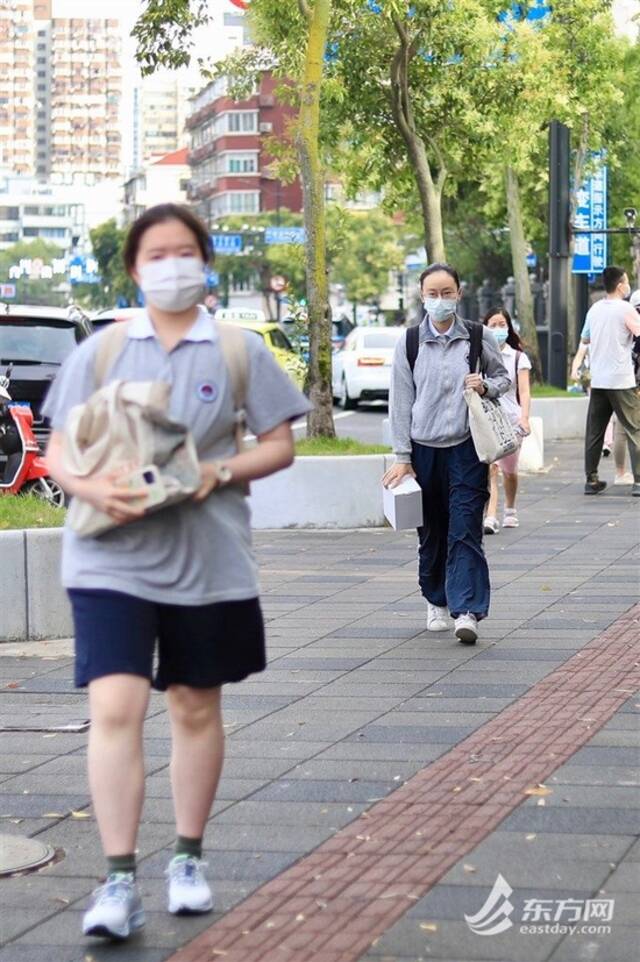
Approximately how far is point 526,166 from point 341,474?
19.5 metres

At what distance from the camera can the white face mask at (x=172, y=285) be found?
16.0ft

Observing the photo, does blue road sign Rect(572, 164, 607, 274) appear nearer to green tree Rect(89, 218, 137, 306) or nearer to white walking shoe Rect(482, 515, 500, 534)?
white walking shoe Rect(482, 515, 500, 534)

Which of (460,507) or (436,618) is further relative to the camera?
(436,618)

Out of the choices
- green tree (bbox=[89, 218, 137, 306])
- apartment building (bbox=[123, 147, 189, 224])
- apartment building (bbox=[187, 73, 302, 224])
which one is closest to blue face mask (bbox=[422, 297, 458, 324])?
green tree (bbox=[89, 218, 137, 306])

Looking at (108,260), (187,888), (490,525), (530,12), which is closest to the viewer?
(187,888)

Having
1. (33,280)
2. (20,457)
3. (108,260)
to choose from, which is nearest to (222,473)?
(20,457)

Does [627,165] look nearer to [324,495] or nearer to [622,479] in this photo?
[622,479]

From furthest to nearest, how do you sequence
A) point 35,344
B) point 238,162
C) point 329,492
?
point 238,162 < point 35,344 < point 329,492

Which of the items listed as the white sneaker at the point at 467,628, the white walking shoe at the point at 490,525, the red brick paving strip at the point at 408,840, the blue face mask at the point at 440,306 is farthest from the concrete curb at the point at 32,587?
the white walking shoe at the point at 490,525

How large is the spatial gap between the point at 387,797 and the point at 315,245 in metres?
11.2

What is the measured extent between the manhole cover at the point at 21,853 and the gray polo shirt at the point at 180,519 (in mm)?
1040

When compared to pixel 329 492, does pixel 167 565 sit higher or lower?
higher

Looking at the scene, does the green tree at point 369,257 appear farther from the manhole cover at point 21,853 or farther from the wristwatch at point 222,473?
the wristwatch at point 222,473

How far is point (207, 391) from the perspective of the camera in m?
4.90
